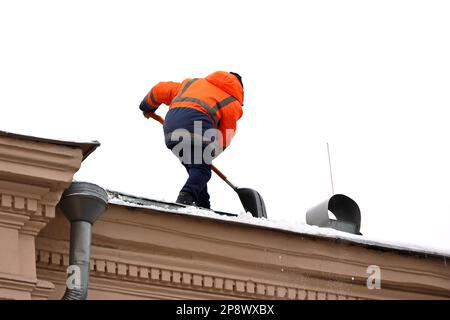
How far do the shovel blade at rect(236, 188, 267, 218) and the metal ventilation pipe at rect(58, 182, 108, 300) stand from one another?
263 cm

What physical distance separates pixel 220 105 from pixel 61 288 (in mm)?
3061

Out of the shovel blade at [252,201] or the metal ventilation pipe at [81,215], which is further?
the shovel blade at [252,201]

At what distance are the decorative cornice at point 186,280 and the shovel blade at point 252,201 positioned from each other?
178cm

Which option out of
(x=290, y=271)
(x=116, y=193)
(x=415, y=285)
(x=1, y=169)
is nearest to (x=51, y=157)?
(x=1, y=169)

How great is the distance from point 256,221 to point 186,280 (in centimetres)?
63

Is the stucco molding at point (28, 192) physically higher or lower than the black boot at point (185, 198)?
lower

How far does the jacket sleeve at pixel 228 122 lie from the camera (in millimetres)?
13070

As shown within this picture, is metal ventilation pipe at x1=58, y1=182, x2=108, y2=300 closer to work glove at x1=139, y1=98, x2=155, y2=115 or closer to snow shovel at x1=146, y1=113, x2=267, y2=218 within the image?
snow shovel at x1=146, y1=113, x2=267, y2=218

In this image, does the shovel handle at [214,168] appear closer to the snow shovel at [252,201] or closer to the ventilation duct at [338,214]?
the snow shovel at [252,201]

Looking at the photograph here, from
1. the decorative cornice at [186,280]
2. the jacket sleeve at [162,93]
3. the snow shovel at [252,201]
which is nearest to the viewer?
the decorative cornice at [186,280]

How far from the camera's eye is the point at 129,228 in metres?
10.7

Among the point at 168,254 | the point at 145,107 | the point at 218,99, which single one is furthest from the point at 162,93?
the point at 168,254

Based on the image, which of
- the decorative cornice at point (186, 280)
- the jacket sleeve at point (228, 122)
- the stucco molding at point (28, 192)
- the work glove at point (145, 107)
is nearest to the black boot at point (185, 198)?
the jacket sleeve at point (228, 122)
